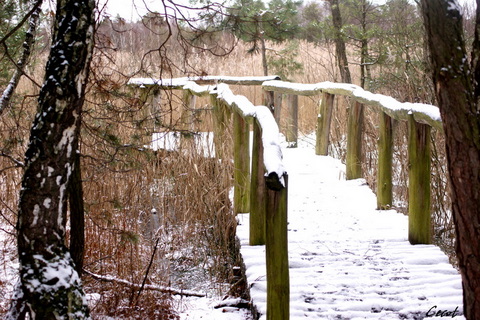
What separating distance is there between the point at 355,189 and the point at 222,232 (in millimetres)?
1362

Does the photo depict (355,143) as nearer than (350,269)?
No

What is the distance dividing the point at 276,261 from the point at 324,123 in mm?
4449

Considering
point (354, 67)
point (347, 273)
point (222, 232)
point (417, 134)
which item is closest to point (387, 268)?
point (347, 273)

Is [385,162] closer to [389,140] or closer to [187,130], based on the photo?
[389,140]

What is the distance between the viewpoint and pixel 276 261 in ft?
9.05

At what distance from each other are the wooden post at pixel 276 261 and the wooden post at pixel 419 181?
1.52 meters

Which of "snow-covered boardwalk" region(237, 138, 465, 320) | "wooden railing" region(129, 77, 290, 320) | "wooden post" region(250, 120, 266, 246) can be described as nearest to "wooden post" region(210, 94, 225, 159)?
"wooden railing" region(129, 77, 290, 320)

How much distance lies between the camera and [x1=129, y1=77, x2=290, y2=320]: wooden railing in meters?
2.69

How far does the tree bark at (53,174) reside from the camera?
87.4 inches

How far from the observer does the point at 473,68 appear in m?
2.44

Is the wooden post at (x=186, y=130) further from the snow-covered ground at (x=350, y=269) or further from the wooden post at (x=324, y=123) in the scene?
the wooden post at (x=324, y=123)

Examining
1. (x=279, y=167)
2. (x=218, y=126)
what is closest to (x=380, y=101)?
(x=218, y=126)

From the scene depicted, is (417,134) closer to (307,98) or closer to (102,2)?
(102,2)

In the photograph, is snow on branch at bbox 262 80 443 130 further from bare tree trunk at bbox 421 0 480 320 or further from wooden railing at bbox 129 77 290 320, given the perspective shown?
bare tree trunk at bbox 421 0 480 320
